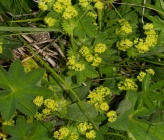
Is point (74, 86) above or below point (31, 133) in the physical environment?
above

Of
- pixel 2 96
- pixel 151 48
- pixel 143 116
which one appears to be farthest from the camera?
pixel 143 116

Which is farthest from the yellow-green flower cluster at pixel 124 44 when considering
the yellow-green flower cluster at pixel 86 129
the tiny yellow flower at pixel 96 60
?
the yellow-green flower cluster at pixel 86 129

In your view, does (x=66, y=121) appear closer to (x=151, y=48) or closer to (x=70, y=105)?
(x=70, y=105)

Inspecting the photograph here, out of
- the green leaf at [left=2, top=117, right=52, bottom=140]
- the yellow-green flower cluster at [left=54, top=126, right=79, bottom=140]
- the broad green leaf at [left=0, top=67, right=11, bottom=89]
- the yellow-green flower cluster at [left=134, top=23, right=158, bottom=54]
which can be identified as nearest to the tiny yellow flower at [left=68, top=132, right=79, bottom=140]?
the yellow-green flower cluster at [left=54, top=126, right=79, bottom=140]

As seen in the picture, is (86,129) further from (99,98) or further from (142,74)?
(142,74)

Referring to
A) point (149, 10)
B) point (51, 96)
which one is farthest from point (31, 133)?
point (149, 10)

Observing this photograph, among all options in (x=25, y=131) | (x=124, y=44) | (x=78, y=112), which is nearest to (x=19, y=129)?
(x=25, y=131)

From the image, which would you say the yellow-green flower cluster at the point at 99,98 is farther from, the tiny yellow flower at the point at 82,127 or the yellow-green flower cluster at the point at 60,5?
the yellow-green flower cluster at the point at 60,5

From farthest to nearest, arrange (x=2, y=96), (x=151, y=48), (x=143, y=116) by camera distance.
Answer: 1. (x=143, y=116)
2. (x=151, y=48)
3. (x=2, y=96)
